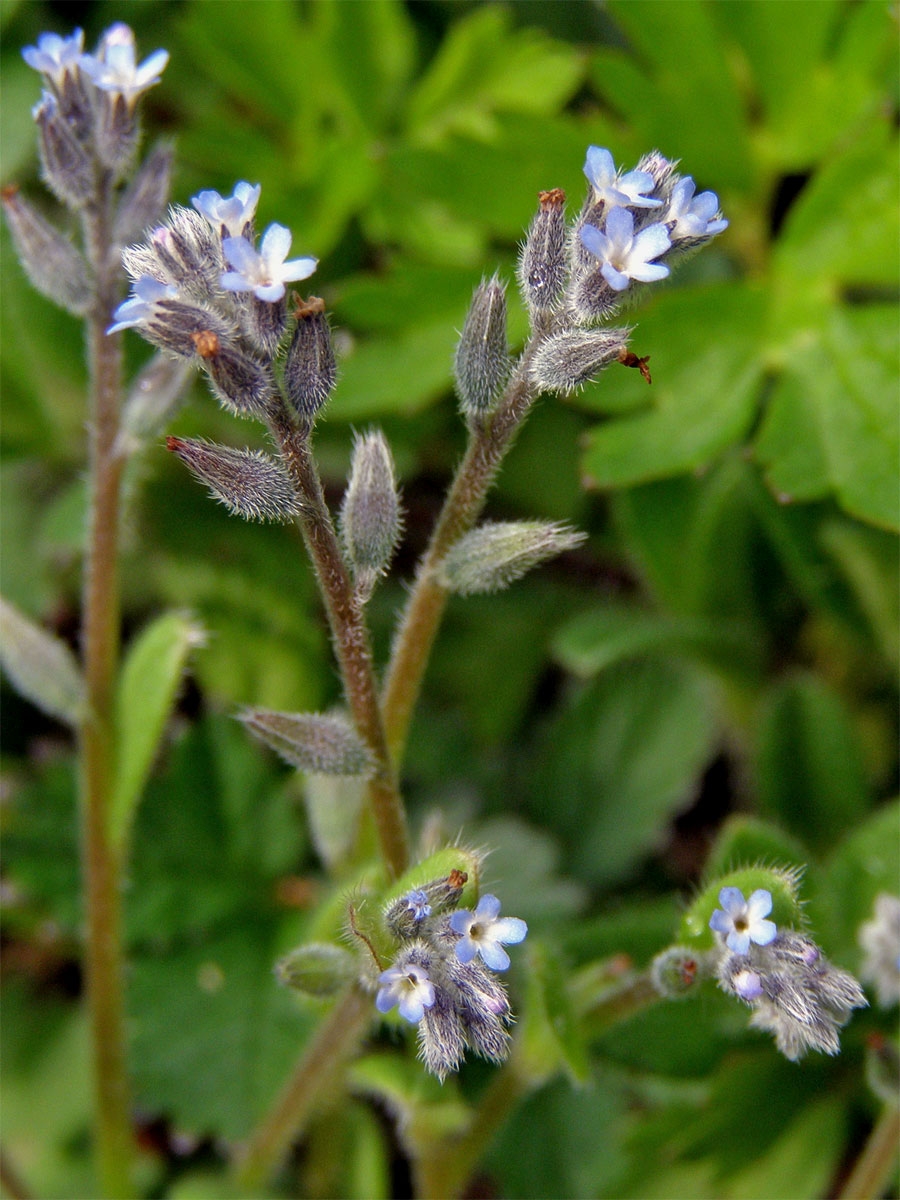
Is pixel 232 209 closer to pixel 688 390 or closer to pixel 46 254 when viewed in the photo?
pixel 46 254

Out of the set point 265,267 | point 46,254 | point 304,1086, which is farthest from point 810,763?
point 46,254

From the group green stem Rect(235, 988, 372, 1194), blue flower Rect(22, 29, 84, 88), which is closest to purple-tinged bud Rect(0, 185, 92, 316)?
blue flower Rect(22, 29, 84, 88)

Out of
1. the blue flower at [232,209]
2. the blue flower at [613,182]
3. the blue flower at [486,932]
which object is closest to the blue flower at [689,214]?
the blue flower at [613,182]

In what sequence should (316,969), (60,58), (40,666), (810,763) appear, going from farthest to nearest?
1. (810,763)
2. (40,666)
3. (60,58)
4. (316,969)

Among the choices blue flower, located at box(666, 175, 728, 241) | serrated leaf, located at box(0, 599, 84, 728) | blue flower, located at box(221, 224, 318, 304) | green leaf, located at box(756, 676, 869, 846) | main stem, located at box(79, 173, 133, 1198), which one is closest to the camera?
blue flower, located at box(221, 224, 318, 304)

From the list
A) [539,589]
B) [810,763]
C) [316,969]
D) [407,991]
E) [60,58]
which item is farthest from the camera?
[539,589]

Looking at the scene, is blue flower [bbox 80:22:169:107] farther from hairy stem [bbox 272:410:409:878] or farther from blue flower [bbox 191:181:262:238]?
hairy stem [bbox 272:410:409:878]

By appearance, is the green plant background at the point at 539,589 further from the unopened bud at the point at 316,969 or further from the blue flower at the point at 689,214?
the blue flower at the point at 689,214
